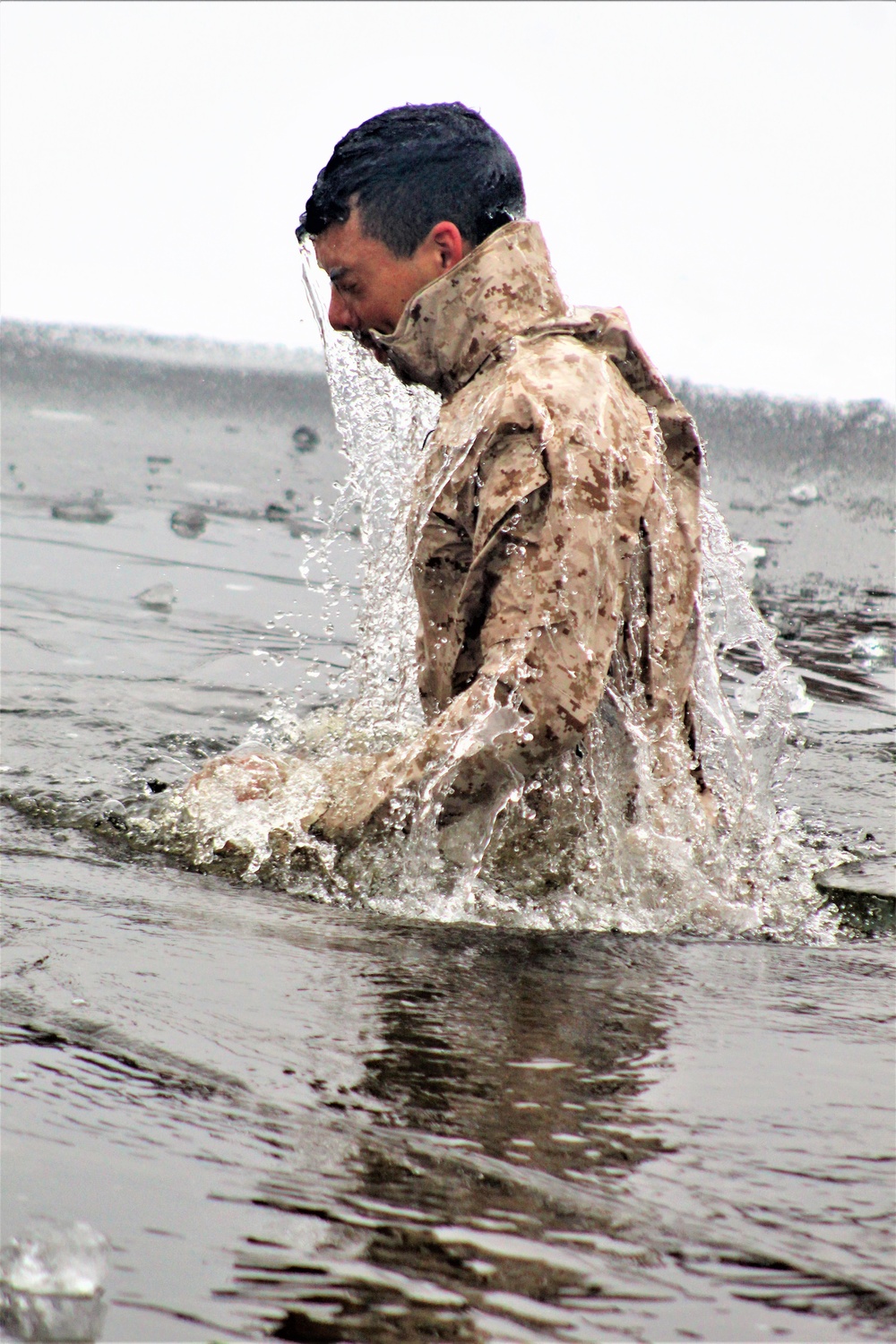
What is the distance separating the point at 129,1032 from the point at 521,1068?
541mm

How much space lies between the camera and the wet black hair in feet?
9.42

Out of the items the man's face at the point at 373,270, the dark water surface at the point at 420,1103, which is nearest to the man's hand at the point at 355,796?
the dark water surface at the point at 420,1103

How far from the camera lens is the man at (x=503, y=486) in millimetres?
2473

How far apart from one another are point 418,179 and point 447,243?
0.15 meters

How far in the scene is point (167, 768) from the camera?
377cm

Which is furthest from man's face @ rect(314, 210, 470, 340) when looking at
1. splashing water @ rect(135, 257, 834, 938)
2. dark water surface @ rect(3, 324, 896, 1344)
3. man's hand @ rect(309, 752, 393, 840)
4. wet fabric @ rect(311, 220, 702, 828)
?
dark water surface @ rect(3, 324, 896, 1344)

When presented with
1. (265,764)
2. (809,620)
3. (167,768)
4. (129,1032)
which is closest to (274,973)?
(129,1032)

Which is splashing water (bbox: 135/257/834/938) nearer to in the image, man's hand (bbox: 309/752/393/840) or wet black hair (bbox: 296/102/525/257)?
man's hand (bbox: 309/752/393/840)

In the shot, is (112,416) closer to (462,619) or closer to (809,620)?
(809,620)

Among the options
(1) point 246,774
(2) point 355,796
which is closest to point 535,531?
(2) point 355,796

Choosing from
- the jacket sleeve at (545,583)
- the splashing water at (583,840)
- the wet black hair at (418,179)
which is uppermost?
the wet black hair at (418,179)

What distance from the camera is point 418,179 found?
287 centimetres

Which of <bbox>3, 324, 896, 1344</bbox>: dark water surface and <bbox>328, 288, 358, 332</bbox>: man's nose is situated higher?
<bbox>328, 288, 358, 332</bbox>: man's nose

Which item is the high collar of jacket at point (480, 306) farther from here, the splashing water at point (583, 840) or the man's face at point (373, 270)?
the splashing water at point (583, 840)
